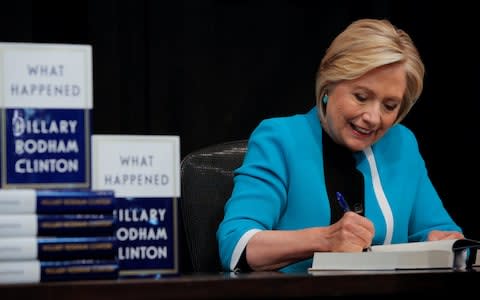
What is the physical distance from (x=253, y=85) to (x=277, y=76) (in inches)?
3.6

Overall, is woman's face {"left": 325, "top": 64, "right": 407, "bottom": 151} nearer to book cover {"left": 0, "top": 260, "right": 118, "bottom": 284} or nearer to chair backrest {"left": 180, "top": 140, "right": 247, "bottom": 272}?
chair backrest {"left": 180, "top": 140, "right": 247, "bottom": 272}

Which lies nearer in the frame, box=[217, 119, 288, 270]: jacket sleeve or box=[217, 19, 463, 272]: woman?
box=[217, 119, 288, 270]: jacket sleeve

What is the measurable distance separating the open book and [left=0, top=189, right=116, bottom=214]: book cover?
0.51 meters

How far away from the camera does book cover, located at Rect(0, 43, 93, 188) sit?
128cm

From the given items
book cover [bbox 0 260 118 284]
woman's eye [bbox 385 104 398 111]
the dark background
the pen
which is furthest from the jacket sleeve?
book cover [bbox 0 260 118 284]

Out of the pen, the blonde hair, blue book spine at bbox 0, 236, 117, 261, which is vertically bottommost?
blue book spine at bbox 0, 236, 117, 261

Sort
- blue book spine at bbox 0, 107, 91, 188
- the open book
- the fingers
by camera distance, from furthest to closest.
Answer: the fingers, the open book, blue book spine at bbox 0, 107, 91, 188

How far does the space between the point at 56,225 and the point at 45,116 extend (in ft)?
0.56

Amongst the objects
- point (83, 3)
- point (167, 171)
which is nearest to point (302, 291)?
point (167, 171)

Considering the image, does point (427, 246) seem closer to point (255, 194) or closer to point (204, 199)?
point (255, 194)

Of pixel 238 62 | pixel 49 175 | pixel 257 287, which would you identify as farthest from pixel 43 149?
pixel 238 62

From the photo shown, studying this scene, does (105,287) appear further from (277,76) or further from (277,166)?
(277,76)

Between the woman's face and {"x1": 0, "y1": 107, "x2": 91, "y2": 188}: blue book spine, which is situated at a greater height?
the woman's face

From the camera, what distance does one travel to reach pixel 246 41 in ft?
9.62
